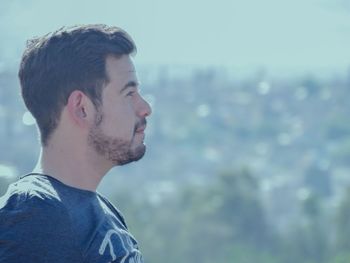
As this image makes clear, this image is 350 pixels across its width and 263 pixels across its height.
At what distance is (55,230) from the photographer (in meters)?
2.26

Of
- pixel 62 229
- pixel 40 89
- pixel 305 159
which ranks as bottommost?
pixel 305 159

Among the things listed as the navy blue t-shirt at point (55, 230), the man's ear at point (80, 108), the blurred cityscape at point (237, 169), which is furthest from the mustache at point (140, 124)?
the blurred cityscape at point (237, 169)

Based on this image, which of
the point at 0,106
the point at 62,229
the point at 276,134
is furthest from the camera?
the point at 276,134

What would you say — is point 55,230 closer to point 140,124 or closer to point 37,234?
point 37,234

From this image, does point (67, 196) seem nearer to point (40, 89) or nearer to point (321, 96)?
point (40, 89)

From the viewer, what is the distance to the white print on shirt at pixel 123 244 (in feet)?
7.51

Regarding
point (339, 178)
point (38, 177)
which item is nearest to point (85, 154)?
point (38, 177)

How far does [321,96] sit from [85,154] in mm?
23465

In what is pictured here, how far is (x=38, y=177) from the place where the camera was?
2.38 meters

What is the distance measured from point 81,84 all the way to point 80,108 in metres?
0.05

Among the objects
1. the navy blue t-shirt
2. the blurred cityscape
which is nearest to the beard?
the navy blue t-shirt

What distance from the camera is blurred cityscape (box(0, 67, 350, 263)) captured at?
64.0 ft

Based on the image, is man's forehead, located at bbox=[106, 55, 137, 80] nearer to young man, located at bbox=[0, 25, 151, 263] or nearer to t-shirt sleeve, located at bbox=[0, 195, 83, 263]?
young man, located at bbox=[0, 25, 151, 263]

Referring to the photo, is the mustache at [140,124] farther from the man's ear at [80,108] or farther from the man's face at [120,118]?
the man's ear at [80,108]
